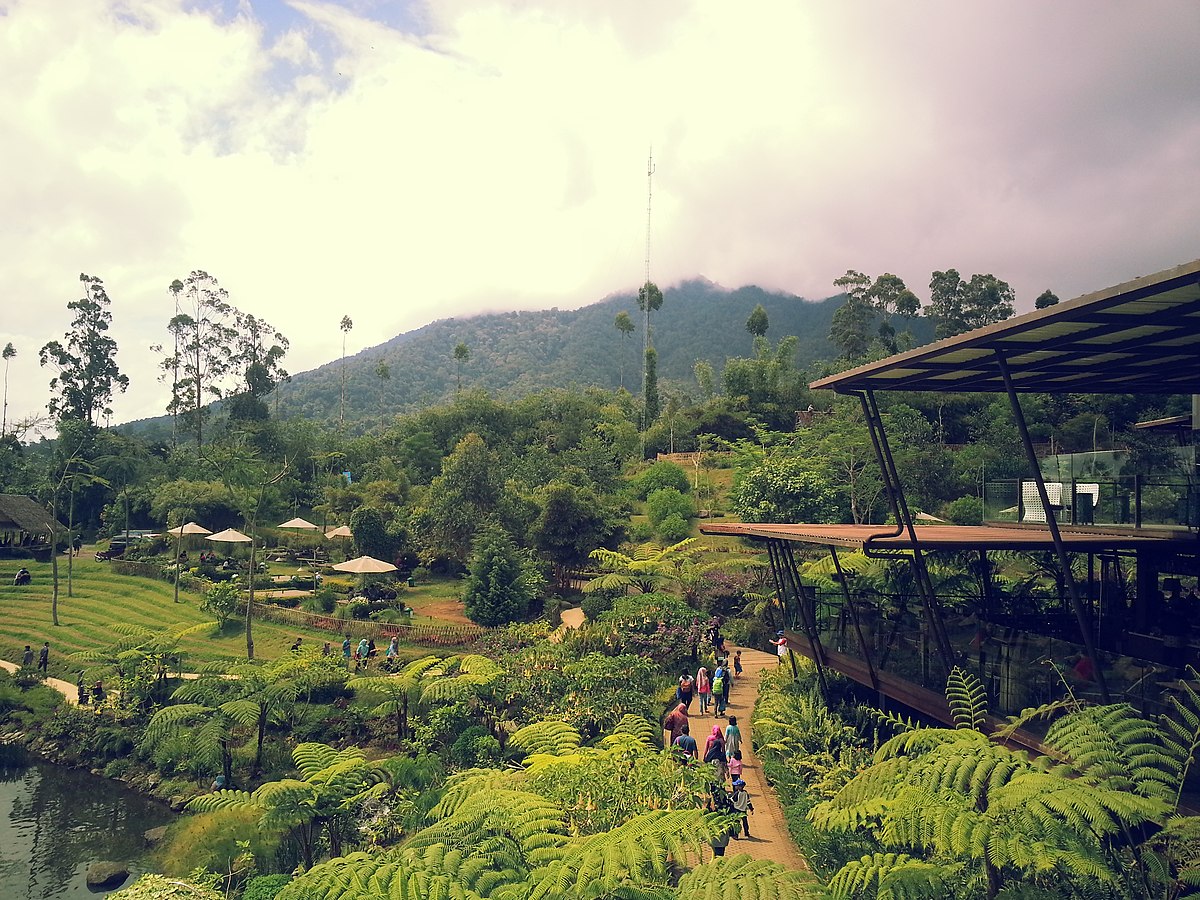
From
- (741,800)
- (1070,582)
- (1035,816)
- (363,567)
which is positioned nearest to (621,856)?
(1035,816)

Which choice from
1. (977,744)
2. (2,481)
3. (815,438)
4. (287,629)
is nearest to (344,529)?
(287,629)

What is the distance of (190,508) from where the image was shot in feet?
137

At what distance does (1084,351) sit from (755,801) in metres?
8.06

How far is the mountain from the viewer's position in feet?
402

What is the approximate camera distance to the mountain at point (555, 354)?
122m

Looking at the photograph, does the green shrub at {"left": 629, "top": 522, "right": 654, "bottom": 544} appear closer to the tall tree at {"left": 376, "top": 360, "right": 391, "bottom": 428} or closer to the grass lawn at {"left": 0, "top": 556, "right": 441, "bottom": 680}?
the grass lawn at {"left": 0, "top": 556, "right": 441, "bottom": 680}

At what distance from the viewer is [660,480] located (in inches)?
1737

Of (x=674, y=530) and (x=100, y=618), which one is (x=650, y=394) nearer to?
(x=674, y=530)

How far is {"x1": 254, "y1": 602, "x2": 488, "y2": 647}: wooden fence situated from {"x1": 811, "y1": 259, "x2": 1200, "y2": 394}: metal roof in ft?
53.1

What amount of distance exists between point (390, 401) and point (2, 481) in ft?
236

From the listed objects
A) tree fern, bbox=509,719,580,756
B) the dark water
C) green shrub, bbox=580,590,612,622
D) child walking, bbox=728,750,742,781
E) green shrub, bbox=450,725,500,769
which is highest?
tree fern, bbox=509,719,580,756

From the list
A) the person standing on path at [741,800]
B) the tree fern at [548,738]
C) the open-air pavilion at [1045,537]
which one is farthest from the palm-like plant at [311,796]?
the open-air pavilion at [1045,537]

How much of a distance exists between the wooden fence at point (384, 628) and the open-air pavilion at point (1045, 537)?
12.4 m

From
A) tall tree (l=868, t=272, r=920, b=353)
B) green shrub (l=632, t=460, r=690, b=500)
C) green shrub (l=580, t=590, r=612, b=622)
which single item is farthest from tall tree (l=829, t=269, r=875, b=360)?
green shrub (l=580, t=590, r=612, b=622)
